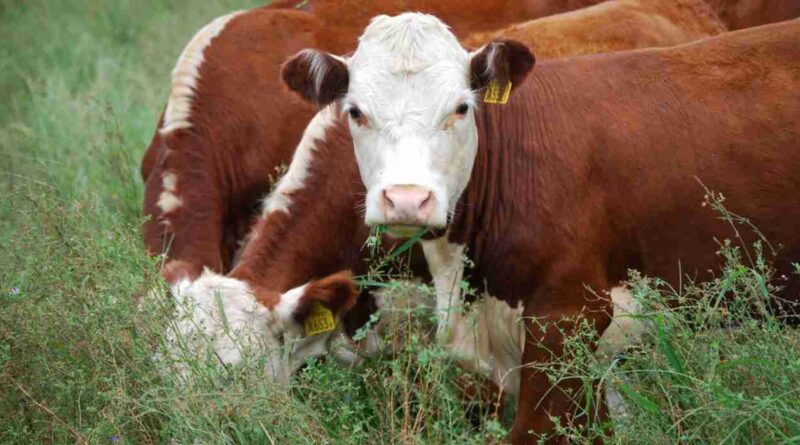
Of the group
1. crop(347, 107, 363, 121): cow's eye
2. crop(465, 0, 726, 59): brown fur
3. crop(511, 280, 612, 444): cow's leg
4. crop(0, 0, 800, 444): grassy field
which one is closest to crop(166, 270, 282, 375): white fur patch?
crop(0, 0, 800, 444): grassy field

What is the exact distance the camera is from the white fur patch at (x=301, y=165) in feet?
19.0

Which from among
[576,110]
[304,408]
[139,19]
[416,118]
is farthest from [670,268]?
[139,19]

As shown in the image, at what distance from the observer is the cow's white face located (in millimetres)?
4730

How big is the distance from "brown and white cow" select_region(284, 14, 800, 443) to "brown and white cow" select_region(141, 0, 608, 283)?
4.98ft

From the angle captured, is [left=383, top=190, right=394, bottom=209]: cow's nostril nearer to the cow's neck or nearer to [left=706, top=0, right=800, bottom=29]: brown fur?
the cow's neck

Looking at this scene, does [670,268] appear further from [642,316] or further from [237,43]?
[237,43]

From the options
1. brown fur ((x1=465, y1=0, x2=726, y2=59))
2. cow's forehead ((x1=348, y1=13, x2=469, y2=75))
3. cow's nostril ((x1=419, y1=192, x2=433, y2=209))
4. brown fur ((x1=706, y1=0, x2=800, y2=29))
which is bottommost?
brown fur ((x1=706, y1=0, x2=800, y2=29))

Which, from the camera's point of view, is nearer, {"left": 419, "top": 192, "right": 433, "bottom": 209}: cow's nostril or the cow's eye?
{"left": 419, "top": 192, "right": 433, "bottom": 209}: cow's nostril

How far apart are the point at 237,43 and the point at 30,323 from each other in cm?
276

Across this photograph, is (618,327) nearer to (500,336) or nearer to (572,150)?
(500,336)

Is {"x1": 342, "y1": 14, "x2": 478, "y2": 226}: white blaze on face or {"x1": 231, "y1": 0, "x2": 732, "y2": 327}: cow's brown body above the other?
{"x1": 342, "y1": 14, "x2": 478, "y2": 226}: white blaze on face

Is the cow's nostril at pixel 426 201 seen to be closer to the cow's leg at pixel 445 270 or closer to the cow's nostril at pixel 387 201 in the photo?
the cow's nostril at pixel 387 201

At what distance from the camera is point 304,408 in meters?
4.46

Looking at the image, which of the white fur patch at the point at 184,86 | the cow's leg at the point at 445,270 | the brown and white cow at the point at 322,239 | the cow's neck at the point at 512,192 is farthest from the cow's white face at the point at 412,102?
the white fur patch at the point at 184,86
